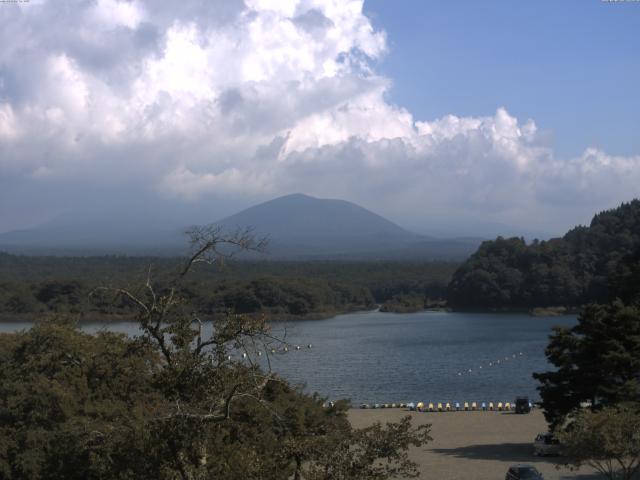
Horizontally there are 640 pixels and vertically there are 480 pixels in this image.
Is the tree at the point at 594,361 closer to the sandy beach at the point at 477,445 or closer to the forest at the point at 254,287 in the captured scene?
the sandy beach at the point at 477,445

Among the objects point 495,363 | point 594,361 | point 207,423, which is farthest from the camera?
point 495,363

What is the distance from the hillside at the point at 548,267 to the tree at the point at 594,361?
4280cm

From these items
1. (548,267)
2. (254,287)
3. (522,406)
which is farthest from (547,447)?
(548,267)

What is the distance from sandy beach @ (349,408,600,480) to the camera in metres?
13.7

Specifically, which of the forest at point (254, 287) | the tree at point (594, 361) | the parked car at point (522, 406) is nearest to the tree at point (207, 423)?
the tree at point (594, 361)

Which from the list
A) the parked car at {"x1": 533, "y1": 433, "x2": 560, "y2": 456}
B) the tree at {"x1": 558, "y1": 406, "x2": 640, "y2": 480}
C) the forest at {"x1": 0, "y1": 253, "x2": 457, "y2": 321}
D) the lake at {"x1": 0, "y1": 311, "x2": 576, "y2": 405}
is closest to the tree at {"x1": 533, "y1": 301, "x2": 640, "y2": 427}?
the parked car at {"x1": 533, "y1": 433, "x2": 560, "y2": 456}

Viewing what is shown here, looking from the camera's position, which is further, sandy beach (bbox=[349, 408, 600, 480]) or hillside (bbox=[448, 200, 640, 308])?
hillside (bbox=[448, 200, 640, 308])

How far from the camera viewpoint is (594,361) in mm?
14938

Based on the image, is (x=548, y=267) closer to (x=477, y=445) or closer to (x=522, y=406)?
(x=522, y=406)

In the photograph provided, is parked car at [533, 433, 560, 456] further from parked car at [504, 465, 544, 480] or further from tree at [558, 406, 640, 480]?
tree at [558, 406, 640, 480]

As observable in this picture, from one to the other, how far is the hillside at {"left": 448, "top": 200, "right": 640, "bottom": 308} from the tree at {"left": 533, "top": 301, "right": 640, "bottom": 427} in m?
42.8

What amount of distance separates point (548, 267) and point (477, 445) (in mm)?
47842

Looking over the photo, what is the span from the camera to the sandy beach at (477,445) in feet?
44.9

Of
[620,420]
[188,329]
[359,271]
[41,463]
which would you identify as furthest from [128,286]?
[359,271]
